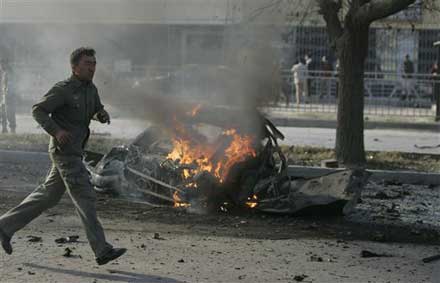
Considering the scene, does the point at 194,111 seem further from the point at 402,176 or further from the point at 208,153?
the point at 402,176

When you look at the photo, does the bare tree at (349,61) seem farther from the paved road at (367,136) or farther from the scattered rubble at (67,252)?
the scattered rubble at (67,252)

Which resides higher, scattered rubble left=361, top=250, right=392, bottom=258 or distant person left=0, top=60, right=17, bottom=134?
distant person left=0, top=60, right=17, bottom=134

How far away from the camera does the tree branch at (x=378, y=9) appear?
30.2 ft

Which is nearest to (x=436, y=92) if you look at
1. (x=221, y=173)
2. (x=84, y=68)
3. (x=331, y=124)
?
(x=331, y=124)

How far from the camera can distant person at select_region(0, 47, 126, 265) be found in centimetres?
550

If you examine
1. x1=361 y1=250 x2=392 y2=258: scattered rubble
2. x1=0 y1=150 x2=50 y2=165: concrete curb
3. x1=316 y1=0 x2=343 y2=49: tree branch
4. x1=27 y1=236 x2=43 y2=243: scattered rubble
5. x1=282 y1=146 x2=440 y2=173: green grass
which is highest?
A: x1=316 y1=0 x2=343 y2=49: tree branch

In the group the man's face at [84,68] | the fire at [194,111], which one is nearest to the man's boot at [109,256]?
the man's face at [84,68]

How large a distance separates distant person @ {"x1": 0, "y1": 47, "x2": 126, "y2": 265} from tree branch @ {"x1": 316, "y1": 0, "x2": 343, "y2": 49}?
575 centimetres

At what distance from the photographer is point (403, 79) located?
21938 mm

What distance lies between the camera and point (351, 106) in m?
10.9

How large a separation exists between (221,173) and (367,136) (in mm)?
10119

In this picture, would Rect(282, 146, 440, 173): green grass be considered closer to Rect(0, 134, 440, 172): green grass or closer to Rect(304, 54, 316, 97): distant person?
Rect(0, 134, 440, 172): green grass

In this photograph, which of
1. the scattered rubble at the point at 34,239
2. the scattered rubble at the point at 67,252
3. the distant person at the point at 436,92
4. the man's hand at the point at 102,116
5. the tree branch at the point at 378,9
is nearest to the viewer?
the scattered rubble at the point at 67,252


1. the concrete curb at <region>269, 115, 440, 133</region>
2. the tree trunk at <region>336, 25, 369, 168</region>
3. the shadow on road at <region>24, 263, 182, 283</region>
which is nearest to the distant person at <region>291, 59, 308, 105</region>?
the concrete curb at <region>269, 115, 440, 133</region>
